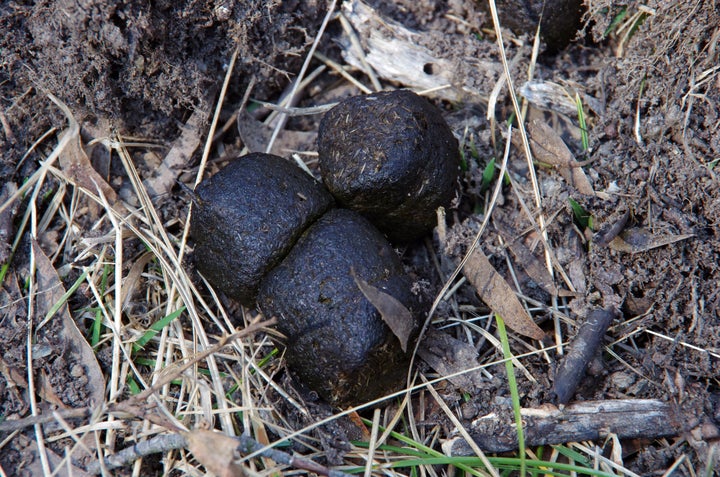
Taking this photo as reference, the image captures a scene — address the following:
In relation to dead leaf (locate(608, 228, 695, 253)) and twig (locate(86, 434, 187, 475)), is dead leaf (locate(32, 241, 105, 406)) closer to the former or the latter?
twig (locate(86, 434, 187, 475))

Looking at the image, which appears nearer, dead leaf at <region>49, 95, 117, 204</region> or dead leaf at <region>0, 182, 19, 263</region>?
dead leaf at <region>0, 182, 19, 263</region>

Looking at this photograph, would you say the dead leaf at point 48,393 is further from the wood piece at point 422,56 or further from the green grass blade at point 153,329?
the wood piece at point 422,56

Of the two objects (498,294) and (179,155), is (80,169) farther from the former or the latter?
(498,294)

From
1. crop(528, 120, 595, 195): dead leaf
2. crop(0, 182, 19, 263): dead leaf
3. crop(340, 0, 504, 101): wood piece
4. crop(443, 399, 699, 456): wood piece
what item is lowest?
crop(443, 399, 699, 456): wood piece

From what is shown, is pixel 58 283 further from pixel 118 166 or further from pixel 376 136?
pixel 376 136

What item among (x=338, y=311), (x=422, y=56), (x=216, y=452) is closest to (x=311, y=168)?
(x=422, y=56)

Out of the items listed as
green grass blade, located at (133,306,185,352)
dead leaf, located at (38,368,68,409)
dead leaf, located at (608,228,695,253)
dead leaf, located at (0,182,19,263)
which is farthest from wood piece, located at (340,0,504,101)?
dead leaf, located at (38,368,68,409)
